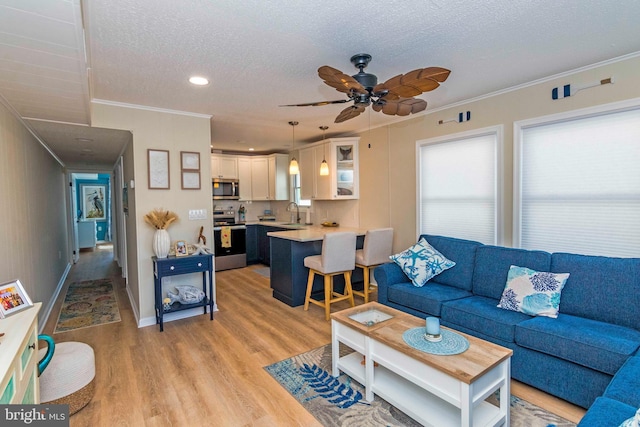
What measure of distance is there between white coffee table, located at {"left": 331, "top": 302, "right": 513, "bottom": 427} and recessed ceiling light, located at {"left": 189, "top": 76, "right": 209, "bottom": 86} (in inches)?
91.6

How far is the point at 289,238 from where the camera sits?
4.13 m

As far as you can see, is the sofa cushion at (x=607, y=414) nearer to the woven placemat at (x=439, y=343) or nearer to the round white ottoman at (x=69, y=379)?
the woven placemat at (x=439, y=343)

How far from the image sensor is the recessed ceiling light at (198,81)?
2.77 m

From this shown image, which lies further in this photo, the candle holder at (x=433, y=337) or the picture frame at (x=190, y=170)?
the picture frame at (x=190, y=170)

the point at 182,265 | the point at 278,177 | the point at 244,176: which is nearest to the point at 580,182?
the point at 182,265

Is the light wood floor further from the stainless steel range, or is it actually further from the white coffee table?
the stainless steel range

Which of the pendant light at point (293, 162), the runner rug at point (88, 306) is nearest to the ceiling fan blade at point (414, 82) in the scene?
the pendant light at point (293, 162)

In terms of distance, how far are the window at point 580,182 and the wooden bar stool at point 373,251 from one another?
1.49 m

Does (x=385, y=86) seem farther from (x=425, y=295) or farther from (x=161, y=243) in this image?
(x=161, y=243)

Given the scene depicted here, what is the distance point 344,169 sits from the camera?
524cm

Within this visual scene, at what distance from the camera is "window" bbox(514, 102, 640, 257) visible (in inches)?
102

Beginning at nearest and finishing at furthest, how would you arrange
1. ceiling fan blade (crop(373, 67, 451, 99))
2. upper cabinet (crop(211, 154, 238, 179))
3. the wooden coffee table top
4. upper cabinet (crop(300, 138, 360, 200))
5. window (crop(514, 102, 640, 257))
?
the wooden coffee table top, ceiling fan blade (crop(373, 67, 451, 99)), window (crop(514, 102, 640, 257)), upper cabinet (crop(300, 138, 360, 200)), upper cabinet (crop(211, 154, 238, 179))

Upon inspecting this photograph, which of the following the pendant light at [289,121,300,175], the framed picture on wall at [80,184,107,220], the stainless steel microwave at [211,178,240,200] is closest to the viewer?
the pendant light at [289,121,300,175]

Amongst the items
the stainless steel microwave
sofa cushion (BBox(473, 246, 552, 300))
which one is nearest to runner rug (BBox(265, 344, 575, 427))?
sofa cushion (BBox(473, 246, 552, 300))
